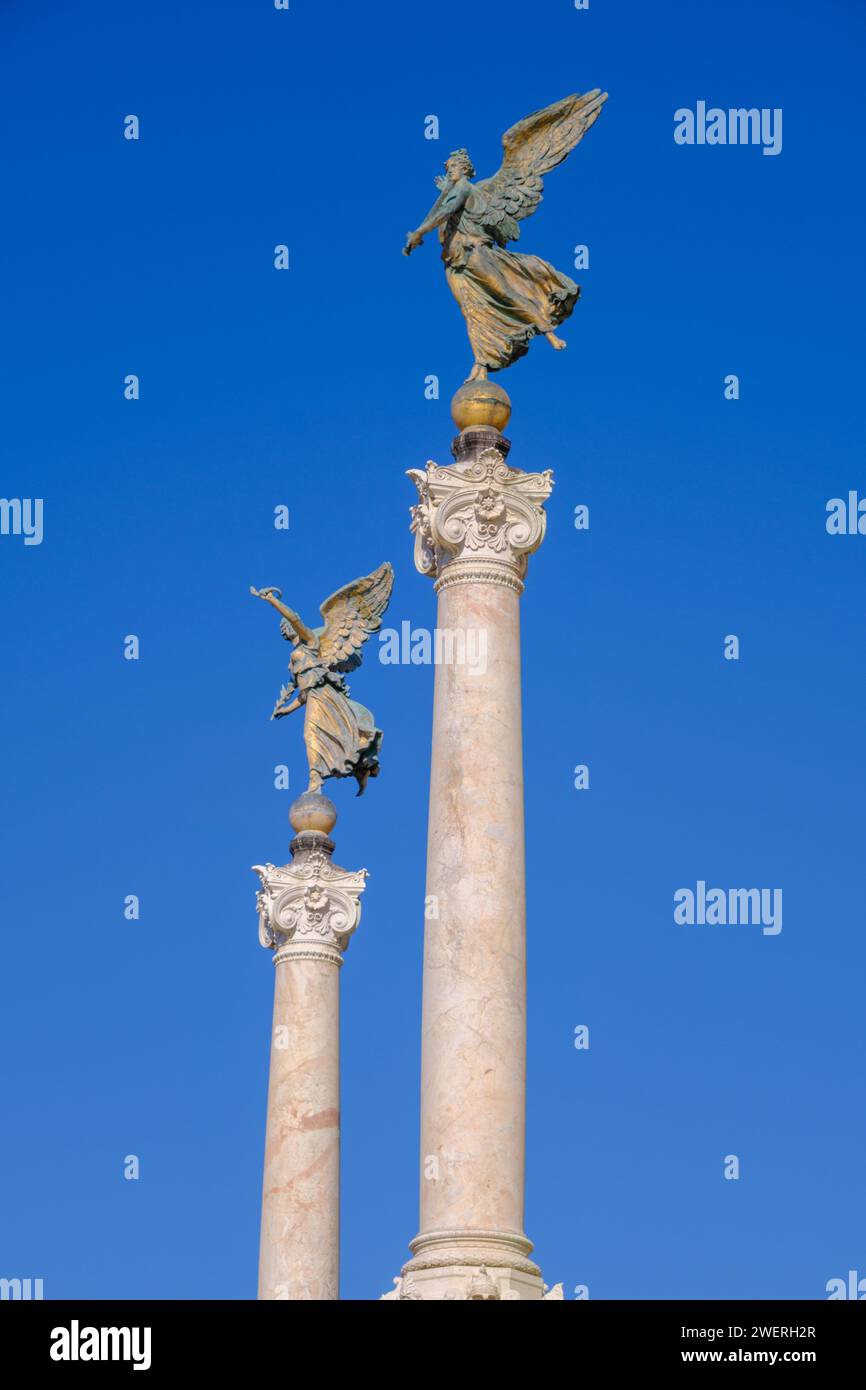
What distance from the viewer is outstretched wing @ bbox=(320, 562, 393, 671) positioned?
54219mm

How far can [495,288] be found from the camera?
36906mm

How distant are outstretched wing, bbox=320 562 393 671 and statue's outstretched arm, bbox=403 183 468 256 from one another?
18.1m

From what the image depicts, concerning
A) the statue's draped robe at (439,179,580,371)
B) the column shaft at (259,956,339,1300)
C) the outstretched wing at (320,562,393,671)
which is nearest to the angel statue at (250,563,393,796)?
the outstretched wing at (320,562,393,671)

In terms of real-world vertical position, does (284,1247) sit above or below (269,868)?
below

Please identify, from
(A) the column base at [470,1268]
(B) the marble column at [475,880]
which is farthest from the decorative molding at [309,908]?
(A) the column base at [470,1268]

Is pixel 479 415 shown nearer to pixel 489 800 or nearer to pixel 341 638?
pixel 489 800

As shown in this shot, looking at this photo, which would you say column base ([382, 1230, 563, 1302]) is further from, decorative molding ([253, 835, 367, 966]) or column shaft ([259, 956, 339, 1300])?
decorative molding ([253, 835, 367, 966])

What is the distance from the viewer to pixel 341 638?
178 ft

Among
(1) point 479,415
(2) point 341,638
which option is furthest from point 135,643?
(1) point 479,415

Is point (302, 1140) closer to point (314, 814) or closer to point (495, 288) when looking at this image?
point (314, 814)

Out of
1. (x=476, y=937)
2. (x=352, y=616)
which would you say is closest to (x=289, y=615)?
(x=352, y=616)

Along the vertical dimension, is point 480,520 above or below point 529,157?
below

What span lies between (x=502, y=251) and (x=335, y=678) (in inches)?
713
